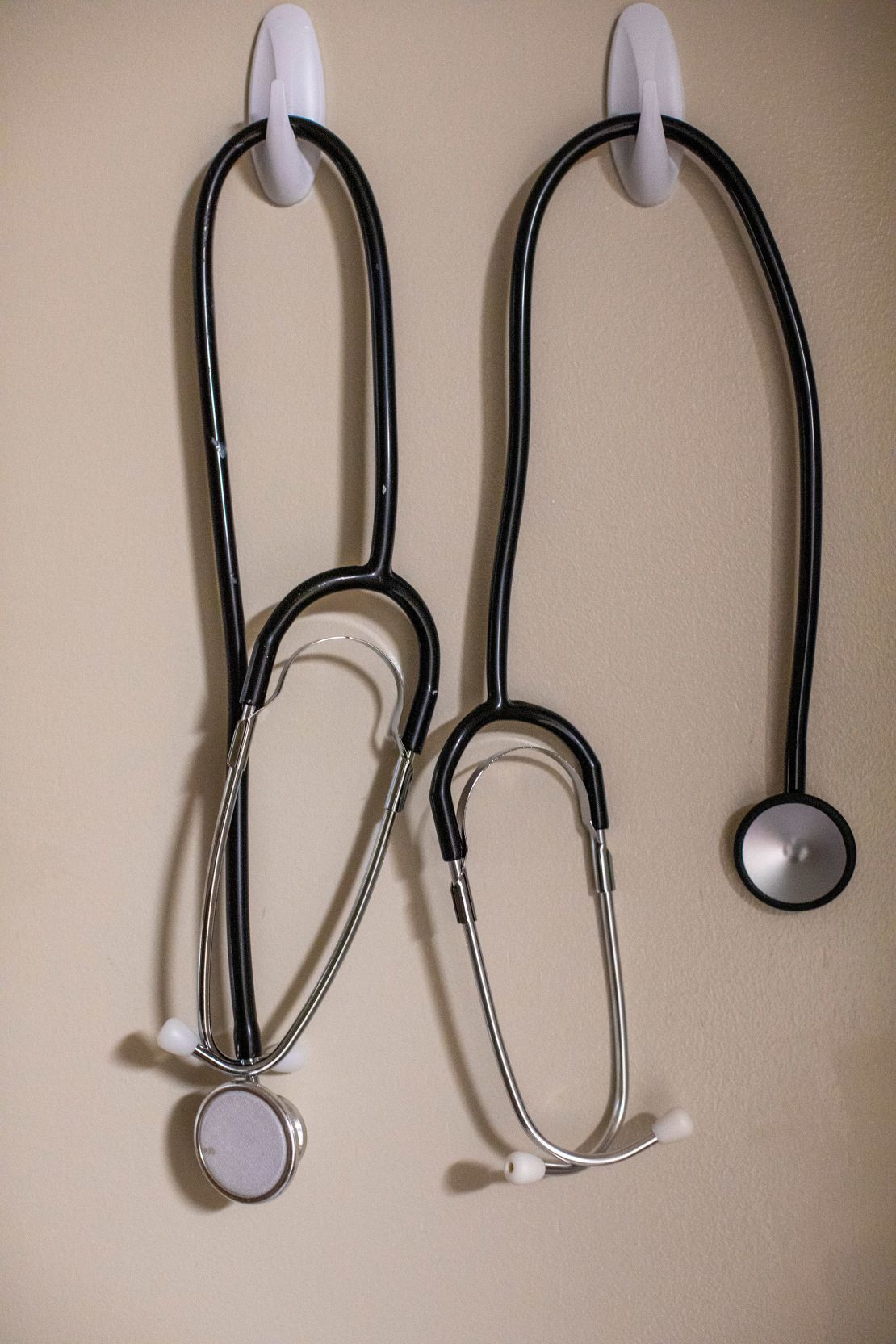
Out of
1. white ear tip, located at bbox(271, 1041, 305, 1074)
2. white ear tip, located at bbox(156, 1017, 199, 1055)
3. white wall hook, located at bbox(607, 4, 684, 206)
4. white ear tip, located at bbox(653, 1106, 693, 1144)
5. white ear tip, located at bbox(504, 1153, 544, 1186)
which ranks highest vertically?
white wall hook, located at bbox(607, 4, 684, 206)

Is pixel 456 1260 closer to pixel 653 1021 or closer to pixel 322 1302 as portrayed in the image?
pixel 322 1302

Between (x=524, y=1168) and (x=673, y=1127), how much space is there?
13 centimetres

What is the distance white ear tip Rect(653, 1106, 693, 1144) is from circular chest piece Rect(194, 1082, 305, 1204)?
32 centimetres

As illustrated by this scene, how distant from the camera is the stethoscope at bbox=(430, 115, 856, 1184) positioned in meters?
0.78

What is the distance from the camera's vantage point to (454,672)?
0.87 m

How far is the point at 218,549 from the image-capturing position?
0.84 m

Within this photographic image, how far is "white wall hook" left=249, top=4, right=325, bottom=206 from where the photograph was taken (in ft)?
2.77

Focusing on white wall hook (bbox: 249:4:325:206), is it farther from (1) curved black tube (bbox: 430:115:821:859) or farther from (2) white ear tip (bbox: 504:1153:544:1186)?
(2) white ear tip (bbox: 504:1153:544:1186)

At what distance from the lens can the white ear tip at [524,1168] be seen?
0.78 m

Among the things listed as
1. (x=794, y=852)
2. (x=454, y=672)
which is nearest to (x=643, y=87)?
(x=454, y=672)

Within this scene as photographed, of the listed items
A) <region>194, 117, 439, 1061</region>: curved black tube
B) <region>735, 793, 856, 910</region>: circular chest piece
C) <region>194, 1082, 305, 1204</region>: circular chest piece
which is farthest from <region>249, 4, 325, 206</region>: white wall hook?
<region>194, 1082, 305, 1204</region>: circular chest piece

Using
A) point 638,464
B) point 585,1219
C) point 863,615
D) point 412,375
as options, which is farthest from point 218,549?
point 585,1219

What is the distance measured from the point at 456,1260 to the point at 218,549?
687mm

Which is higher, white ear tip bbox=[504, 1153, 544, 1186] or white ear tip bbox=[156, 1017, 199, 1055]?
white ear tip bbox=[156, 1017, 199, 1055]
